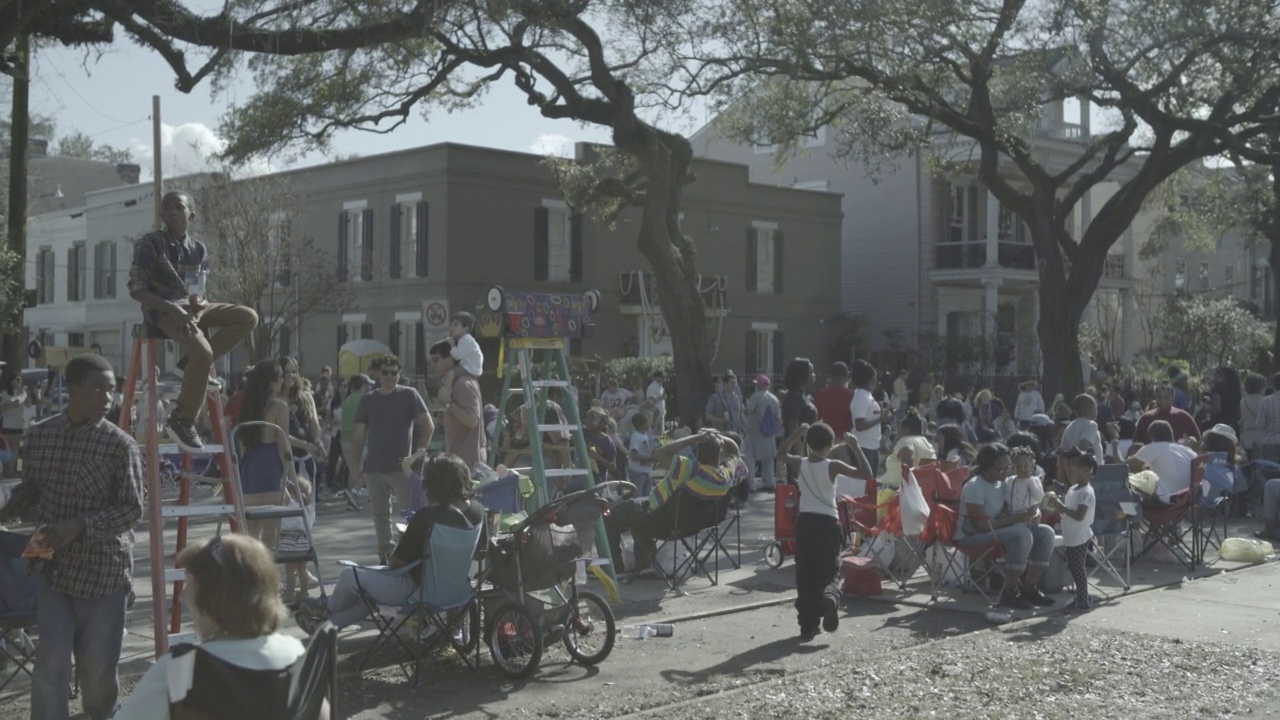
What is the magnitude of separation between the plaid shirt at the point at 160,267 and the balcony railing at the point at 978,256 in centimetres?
3347

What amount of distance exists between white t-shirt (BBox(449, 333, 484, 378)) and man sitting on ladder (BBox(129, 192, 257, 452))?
311 centimetres

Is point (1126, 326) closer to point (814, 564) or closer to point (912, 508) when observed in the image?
point (912, 508)

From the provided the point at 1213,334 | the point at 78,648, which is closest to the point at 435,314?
the point at 78,648

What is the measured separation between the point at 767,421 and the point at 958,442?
6124 millimetres

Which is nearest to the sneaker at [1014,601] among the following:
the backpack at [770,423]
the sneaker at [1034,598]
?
the sneaker at [1034,598]

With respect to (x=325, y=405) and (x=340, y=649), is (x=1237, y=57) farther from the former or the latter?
(x=340, y=649)

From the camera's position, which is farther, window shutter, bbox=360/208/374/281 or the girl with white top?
window shutter, bbox=360/208/374/281

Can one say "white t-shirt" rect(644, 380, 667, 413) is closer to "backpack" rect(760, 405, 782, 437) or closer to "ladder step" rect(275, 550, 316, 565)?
"backpack" rect(760, 405, 782, 437)

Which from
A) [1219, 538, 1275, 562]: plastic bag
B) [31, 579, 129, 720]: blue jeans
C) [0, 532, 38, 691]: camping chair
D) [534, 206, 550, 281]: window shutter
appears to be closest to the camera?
[31, 579, 129, 720]: blue jeans

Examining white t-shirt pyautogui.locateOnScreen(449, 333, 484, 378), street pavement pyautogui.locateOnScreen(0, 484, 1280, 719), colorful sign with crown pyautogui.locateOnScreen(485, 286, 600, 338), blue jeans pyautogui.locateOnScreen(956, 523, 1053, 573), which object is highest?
colorful sign with crown pyautogui.locateOnScreen(485, 286, 600, 338)

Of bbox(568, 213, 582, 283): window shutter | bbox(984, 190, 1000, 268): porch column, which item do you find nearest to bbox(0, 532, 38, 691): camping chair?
bbox(568, 213, 582, 283): window shutter

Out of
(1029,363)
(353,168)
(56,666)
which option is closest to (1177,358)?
(1029,363)

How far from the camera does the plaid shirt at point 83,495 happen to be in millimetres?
5648

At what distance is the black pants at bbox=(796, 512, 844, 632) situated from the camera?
9.50 m
